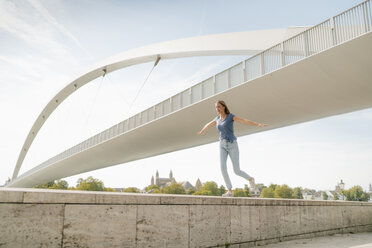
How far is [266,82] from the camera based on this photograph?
14297 millimetres

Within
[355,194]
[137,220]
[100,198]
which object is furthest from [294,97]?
[355,194]

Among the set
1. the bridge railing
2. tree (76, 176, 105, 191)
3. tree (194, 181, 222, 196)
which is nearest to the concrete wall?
the bridge railing

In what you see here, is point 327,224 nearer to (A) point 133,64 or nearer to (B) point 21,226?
(B) point 21,226

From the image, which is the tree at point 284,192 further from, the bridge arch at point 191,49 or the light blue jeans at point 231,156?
the light blue jeans at point 231,156

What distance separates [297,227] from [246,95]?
Answer: 10.5m

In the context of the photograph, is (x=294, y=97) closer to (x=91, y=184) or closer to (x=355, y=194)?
(x=91, y=184)

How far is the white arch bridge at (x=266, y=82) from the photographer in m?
11.7

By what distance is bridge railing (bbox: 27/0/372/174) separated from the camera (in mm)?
10875

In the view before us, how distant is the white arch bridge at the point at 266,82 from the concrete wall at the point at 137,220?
26.2 feet

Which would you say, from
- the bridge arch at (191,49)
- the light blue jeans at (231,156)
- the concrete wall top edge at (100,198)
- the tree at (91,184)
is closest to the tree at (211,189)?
the tree at (91,184)

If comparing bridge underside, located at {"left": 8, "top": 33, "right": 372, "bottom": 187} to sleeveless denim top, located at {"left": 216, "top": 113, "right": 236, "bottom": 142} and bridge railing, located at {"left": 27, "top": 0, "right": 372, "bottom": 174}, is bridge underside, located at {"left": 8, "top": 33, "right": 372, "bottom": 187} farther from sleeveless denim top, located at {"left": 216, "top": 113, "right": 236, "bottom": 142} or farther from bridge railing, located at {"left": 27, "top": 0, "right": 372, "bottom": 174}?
sleeveless denim top, located at {"left": 216, "top": 113, "right": 236, "bottom": 142}

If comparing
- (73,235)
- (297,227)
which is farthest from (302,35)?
Result: (73,235)

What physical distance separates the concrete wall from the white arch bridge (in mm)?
7992

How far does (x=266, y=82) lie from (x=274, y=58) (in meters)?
1.15
